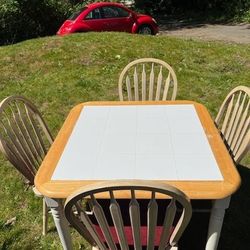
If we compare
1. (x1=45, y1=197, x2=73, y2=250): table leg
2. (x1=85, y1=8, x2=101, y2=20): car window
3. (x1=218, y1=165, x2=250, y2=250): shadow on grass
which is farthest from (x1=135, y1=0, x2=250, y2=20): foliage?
(x1=45, y1=197, x2=73, y2=250): table leg

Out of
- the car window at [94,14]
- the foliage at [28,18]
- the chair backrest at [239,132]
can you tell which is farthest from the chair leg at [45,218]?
the foliage at [28,18]

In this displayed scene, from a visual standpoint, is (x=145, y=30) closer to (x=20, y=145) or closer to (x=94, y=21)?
(x=94, y=21)

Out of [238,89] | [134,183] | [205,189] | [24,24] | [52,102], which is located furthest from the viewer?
[24,24]

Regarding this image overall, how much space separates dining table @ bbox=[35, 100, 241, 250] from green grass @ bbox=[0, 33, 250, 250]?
1.48 m

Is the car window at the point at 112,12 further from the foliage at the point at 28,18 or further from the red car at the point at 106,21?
the foliage at the point at 28,18

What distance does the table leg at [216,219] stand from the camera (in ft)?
7.02

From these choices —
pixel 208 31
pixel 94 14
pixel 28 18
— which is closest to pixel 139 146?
pixel 94 14

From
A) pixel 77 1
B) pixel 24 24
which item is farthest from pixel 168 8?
pixel 24 24

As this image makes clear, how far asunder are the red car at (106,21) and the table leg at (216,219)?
9.61 m

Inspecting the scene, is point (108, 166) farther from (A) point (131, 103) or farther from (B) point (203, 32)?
(B) point (203, 32)

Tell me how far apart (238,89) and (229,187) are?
1.24 m

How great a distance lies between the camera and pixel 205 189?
2.08 m

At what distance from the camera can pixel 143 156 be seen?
95.2 inches

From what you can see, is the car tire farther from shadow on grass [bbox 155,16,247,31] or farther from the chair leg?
the chair leg
